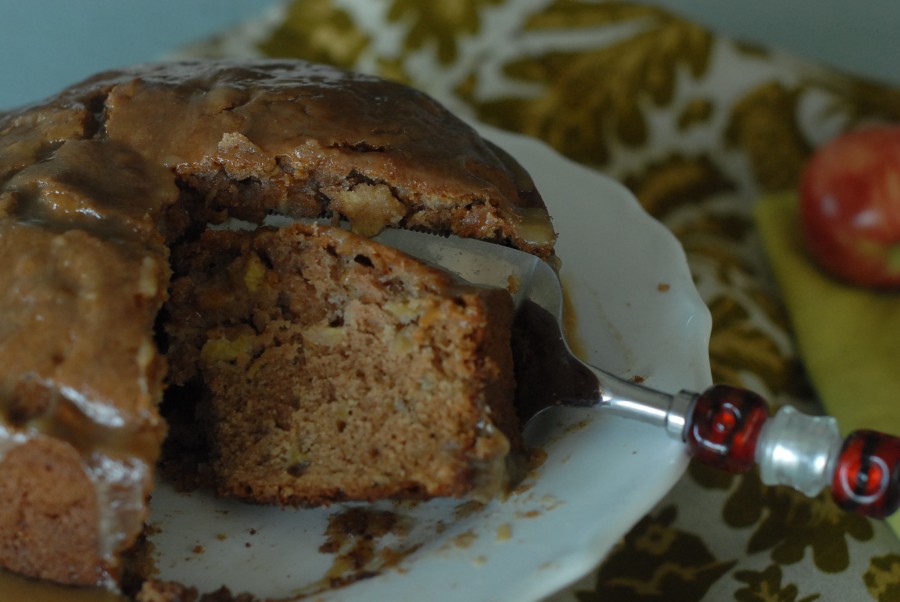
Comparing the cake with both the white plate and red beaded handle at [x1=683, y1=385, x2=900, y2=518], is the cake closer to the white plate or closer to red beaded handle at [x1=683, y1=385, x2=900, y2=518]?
the white plate

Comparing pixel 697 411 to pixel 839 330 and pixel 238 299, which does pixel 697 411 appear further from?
pixel 839 330

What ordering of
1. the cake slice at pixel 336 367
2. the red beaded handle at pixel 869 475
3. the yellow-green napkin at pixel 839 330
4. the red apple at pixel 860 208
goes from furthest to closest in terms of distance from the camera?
the red apple at pixel 860 208
the yellow-green napkin at pixel 839 330
the cake slice at pixel 336 367
the red beaded handle at pixel 869 475

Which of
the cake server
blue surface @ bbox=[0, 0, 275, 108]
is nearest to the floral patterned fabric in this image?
blue surface @ bbox=[0, 0, 275, 108]

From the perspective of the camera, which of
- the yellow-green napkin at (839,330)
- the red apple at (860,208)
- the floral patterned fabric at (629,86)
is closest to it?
the yellow-green napkin at (839,330)

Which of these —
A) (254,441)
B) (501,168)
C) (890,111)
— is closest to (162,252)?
(254,441)

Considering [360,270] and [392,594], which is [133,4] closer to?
[360,270]

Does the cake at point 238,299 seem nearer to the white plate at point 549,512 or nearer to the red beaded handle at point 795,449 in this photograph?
the white plate at point 549,512

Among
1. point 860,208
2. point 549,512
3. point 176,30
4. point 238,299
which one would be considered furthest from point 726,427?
point 176,30

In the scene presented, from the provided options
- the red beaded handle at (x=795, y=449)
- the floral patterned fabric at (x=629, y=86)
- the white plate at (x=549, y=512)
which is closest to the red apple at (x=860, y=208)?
the floral patterned fabric at (x=629, y=86)
